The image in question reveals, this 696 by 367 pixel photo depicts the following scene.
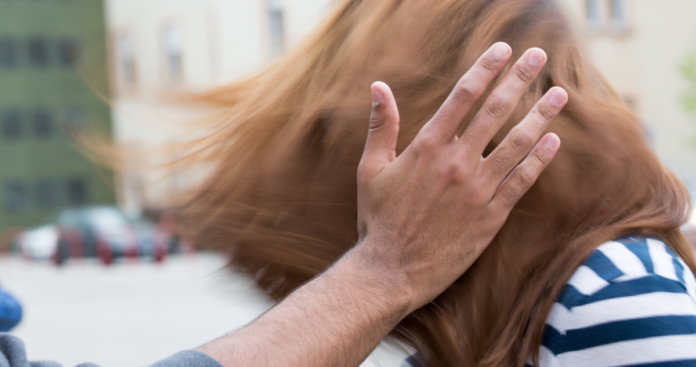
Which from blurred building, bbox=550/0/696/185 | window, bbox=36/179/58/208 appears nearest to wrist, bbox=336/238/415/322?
blurred building, bbox=550/0/696/185

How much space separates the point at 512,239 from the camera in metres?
1.26

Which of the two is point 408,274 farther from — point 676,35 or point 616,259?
point 676,35

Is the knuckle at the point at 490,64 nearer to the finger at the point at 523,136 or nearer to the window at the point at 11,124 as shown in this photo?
the finger at the point at 523,136

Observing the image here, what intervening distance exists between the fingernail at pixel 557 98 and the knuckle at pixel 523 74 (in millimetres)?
39

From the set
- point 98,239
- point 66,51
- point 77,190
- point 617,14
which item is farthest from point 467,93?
Answer: point 77,190

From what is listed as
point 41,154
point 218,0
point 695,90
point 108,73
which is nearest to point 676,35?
point 695,90

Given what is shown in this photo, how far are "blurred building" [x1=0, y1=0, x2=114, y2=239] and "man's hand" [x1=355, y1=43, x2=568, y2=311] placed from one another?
105ft

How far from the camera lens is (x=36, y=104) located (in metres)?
32.3

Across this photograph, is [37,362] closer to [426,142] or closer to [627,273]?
[426,142]

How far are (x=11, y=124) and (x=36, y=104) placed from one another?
124 cm

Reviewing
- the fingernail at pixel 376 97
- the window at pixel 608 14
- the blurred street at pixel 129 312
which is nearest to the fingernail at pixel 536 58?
the fingernail at pixel 376 97

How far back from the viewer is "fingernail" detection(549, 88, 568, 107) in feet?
3.85

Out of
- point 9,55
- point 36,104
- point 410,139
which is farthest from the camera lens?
point 36,104

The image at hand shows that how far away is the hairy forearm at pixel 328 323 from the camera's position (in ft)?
3.46
